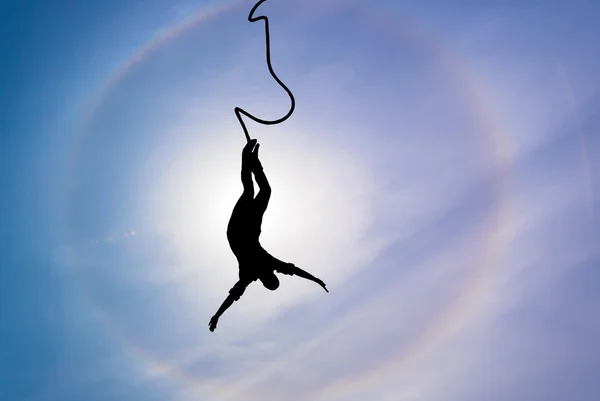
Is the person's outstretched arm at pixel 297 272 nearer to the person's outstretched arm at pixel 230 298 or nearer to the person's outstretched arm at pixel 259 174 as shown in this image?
the person's outstretched arm at pixel 230 298

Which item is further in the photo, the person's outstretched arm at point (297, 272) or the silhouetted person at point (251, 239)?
the person's outstretched arm at point (297, 272)

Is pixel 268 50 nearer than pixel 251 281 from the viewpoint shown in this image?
Yes

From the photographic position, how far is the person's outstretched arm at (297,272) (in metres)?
15.4

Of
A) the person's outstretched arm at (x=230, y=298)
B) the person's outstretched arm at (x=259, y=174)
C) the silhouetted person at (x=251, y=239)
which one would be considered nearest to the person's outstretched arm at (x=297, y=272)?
the silhouetted person at (x=251, y=239)

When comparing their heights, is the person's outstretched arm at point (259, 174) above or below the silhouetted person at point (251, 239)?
above

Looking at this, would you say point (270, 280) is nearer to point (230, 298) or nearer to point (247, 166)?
point (230, 298)

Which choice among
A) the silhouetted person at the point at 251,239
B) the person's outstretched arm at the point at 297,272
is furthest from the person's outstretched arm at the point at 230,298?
the person's outstretched arm at the point at 297,272

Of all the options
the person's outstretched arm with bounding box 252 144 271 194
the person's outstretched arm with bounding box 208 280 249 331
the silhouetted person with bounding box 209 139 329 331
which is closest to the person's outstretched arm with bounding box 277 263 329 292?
the silhouetted person with bounding box 209 139 329 331

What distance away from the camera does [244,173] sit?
14.6m

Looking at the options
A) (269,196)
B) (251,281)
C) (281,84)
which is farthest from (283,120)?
(251,281)

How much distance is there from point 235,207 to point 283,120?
2550mm

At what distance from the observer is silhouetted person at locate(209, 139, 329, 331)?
14.6 meters

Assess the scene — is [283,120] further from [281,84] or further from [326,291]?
[326,291]

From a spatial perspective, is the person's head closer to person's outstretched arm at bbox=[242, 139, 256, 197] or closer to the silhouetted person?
the silhouetted person
